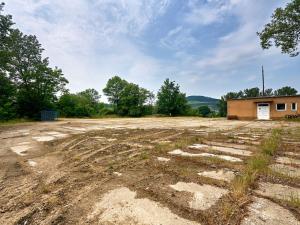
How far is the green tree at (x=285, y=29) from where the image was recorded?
14875mm

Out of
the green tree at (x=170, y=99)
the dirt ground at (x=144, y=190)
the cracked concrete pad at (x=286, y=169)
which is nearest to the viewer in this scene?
the dirt ground at (x=144, y=190)

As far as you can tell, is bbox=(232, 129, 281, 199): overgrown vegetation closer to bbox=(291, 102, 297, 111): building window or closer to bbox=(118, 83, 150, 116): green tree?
bbox=(291, 102, 297, 111): building window

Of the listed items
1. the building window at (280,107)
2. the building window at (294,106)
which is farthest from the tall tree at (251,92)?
the building window at (294,106)

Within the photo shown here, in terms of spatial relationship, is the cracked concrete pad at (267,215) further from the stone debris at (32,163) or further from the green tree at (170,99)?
the green tree at (170,99)

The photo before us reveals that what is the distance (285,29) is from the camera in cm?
1555

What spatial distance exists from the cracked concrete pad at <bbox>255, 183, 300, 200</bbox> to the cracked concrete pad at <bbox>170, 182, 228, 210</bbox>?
56 centimetres

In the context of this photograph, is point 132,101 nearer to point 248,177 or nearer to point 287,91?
point 248,177

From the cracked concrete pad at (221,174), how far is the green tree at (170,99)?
32022 mm

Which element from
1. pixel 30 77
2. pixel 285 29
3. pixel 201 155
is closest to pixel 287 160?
pixel 201 155

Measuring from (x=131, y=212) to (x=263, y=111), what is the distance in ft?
71.1

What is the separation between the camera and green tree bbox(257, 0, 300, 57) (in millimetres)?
14875

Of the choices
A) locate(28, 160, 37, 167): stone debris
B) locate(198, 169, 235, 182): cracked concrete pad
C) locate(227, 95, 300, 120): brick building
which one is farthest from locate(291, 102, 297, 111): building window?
locate(28, 160, 37, 167): stone debris

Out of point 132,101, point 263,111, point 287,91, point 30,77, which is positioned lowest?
point 263,111

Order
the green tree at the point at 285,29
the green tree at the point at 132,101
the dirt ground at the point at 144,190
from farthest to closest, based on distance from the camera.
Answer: the green tree at the point at 132,101
the green tree at the point at 285,29
the dirt ground at the point at 144,190
